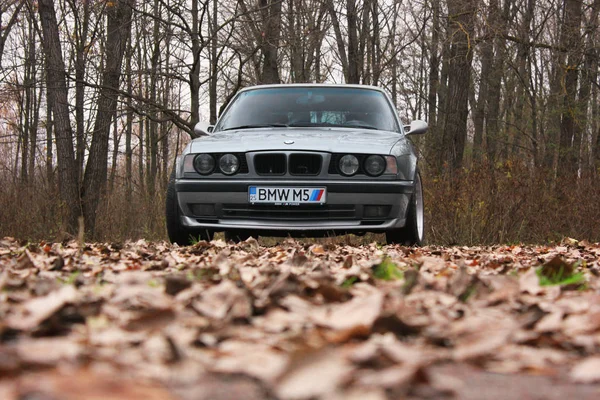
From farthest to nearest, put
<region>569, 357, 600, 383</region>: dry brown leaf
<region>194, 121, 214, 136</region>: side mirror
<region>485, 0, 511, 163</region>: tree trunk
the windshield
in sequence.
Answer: <region>485, 0, 511, 163</region>: tree trunk
<region>194, 121, 214, 136</region>: side mirror
the windshield
<region>569, 357, 600, 383</region>: dry brown leaf

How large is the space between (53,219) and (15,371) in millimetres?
9344

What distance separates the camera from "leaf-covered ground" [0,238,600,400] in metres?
1.18

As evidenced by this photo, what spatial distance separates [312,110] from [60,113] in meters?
5.63

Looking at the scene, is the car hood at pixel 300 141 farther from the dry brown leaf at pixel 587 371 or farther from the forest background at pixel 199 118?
the dry brown leaf at pixel 587 371

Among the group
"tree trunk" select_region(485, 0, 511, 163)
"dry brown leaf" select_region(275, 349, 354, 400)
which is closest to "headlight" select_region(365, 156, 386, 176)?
"dry brown leaf" select_region(275, 349, 354, 400)

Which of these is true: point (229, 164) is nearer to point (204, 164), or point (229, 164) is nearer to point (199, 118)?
point (204, 164)

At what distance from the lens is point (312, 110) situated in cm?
656

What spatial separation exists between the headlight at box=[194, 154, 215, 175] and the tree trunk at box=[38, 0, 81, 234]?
17.1ft

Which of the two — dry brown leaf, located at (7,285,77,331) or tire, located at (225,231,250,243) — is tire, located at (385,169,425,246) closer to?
tire, located at (225,231,250,243)

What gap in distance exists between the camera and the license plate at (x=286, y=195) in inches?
206

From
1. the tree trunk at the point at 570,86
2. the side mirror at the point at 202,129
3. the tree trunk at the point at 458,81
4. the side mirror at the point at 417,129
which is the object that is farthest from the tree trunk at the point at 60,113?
the tree trunk at the point at 570,86

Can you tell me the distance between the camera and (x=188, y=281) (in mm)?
2146

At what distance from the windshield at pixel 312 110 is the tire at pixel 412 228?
946 millimetres

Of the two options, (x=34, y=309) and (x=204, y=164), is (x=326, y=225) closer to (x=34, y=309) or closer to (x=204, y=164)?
→ (x=204, y=164)
